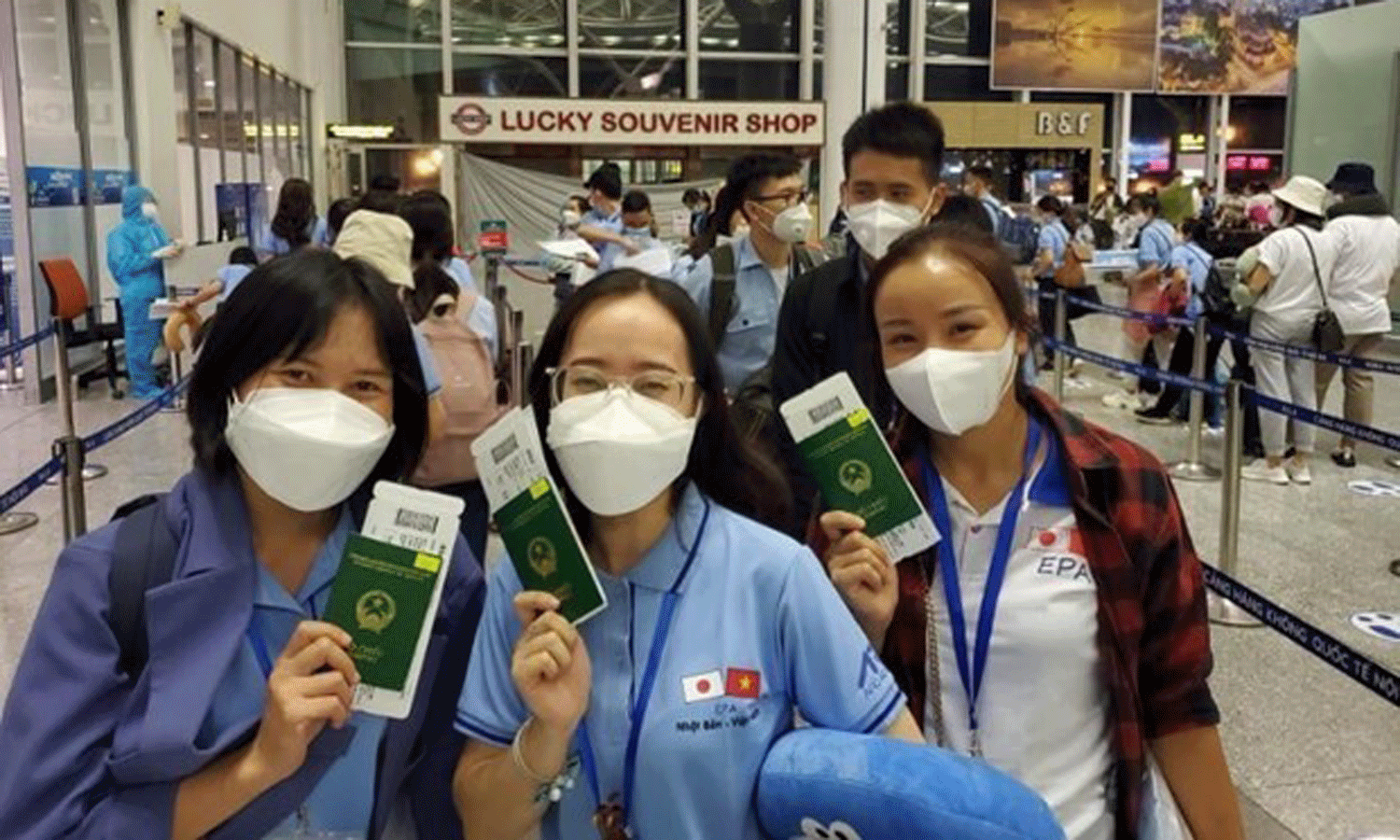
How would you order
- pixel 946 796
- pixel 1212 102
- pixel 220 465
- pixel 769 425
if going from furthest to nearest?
pixel 1212 102, pixel 769 425, pixel 220 465, pixel 946 796

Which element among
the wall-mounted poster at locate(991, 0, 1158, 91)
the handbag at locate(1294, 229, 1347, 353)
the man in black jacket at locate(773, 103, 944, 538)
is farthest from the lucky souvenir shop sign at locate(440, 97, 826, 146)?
the man in black jacket at locate(773, 103, 944, 538)

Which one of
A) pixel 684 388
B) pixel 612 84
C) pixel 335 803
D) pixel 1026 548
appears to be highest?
pixel 612 84

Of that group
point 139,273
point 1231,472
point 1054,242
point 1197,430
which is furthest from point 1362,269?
point 139,273

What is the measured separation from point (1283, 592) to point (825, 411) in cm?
408

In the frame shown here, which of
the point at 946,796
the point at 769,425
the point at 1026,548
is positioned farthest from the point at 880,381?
the point at 946,796

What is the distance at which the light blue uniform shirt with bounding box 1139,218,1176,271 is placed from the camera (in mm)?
9062

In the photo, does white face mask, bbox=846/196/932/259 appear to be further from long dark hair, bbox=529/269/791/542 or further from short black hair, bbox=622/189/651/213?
short black hair, bbox=622/189/651/213

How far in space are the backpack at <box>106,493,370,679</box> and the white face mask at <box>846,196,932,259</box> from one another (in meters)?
1.55

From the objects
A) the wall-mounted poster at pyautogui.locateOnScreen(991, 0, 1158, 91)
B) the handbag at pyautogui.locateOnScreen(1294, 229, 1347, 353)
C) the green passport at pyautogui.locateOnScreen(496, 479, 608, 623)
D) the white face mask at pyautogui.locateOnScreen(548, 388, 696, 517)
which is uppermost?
the wall-mounted poster at pyautogui.locateOnScreen(991, 0, 1158, 91)

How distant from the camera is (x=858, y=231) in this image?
2.64 metres

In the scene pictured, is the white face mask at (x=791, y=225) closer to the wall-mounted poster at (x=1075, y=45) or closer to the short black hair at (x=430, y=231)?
the short black hair at (x=430, y=231)

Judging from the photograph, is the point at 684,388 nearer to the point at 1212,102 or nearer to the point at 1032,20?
the point at 1032,20

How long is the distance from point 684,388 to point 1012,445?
1.63 feet

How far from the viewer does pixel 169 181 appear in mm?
11312
